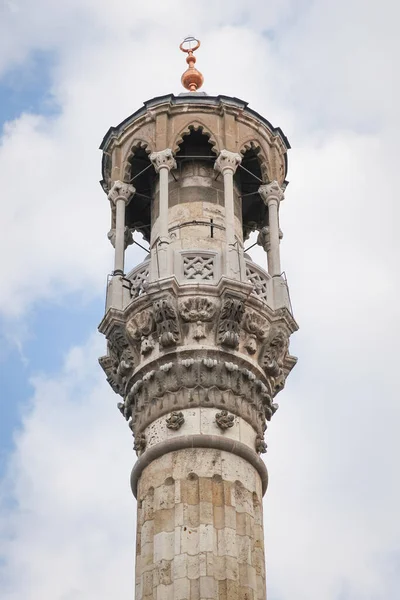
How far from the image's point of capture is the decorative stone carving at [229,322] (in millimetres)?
22734

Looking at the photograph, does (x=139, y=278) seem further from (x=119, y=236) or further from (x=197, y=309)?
(x=197, y=309)

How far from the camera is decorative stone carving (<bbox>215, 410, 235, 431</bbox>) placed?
2194cm

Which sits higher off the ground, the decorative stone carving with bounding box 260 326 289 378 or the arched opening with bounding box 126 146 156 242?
the arched opening with bounding box 126 146 156 242

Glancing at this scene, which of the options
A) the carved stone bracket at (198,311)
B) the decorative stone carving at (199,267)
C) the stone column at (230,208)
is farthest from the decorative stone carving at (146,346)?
the stone column at (230,208)

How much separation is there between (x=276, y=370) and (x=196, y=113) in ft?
19.2

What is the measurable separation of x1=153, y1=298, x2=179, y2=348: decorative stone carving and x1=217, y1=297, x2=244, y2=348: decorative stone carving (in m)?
0.80

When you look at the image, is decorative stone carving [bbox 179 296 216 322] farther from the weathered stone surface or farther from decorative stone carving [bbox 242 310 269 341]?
decorative stone carving [bbox 242 310 269 341]

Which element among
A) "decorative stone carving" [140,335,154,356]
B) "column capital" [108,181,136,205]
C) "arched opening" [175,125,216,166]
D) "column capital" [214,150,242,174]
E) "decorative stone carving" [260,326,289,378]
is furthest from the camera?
"arched opening" [175,125,216,166]

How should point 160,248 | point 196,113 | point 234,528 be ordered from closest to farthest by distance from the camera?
point 234,528, point 160,248, point 196,113

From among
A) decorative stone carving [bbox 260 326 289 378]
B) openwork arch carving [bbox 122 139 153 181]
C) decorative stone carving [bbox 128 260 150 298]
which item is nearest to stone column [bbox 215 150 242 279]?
decorative stone carving [bbox 260 326 289 378]

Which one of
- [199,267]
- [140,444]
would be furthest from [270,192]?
[140,444]

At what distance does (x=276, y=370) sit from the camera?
929 inches
